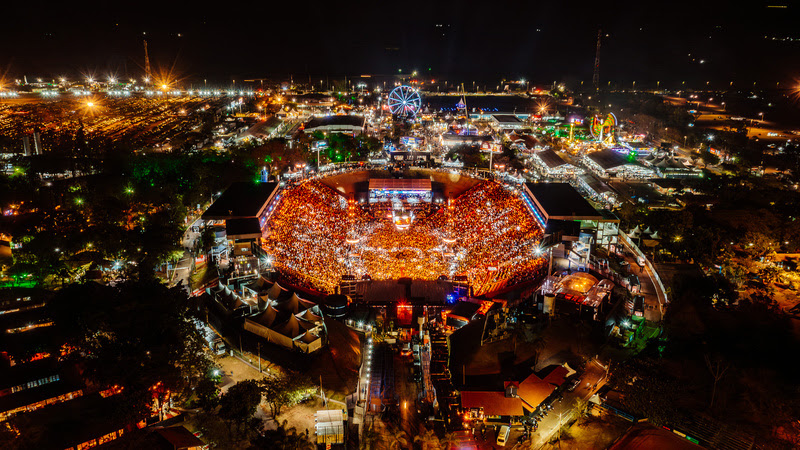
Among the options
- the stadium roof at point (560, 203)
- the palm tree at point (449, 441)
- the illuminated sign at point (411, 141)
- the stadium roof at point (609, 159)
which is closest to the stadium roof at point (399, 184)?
the stadium roof at point (560, 203)

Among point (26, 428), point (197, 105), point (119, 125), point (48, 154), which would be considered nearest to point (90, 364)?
point (26, 428)

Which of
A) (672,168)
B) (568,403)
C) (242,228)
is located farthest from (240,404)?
(672,168)

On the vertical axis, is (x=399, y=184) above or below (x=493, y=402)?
above

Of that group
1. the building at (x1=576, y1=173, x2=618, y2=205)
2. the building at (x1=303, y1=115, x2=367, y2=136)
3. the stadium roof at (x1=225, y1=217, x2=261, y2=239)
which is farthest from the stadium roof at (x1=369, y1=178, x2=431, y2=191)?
the building at (x1=303, y1=115, x2=367, y2=136)

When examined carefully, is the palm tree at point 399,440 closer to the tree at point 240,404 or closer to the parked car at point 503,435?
the parked car at point 503,435

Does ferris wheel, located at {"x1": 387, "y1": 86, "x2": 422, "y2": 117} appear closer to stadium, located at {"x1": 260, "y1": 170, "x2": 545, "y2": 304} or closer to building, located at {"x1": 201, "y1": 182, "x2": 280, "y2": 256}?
stadium, located at {"x1": 260, "y1": 170, "x2": 545, "y2": 304}

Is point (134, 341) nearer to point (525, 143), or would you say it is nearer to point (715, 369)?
point (715, 369)
